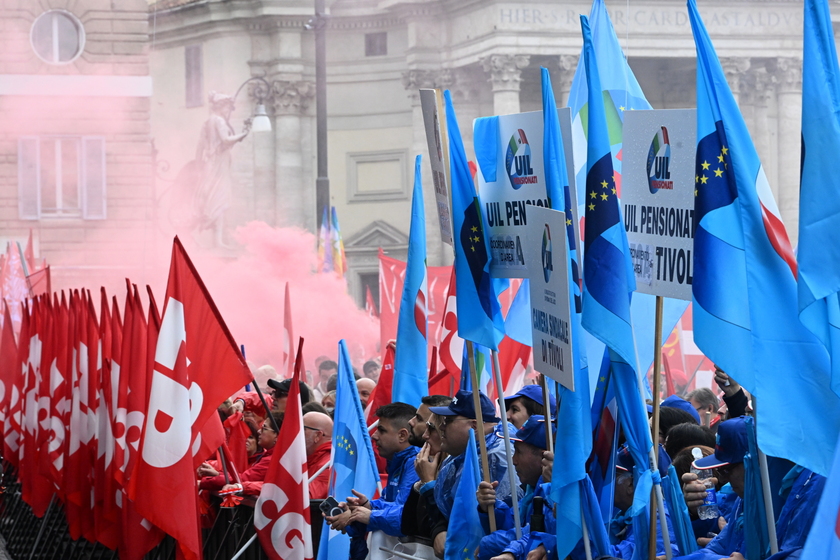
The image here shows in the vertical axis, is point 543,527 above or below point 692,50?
below

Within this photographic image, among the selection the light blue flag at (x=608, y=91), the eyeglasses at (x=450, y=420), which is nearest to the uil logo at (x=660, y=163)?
the eyeglasses at (x=450, y=420)

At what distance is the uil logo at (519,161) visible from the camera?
523 cm

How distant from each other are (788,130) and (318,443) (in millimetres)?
28496

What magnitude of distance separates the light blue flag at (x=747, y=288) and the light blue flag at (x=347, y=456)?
2715 millimetres

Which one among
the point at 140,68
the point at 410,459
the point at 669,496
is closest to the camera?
the point at 669,496

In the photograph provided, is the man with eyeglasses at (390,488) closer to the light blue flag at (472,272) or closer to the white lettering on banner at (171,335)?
the light blue flag at (472,272)

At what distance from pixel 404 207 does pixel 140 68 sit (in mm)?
8976

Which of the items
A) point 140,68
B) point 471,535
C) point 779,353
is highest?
point 140,68

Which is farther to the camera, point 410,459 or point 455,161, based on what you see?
point 410,459

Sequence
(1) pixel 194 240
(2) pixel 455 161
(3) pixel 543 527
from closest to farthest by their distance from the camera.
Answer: (3) pixel 543 527
(2) pixel 455 161
(1) pixel 194 240

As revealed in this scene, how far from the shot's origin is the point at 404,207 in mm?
33438

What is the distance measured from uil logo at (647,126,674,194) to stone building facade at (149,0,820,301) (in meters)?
27.4

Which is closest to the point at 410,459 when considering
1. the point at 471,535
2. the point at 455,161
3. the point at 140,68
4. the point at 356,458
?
the point at 356,458

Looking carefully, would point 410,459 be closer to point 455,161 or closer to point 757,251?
point 455,161
